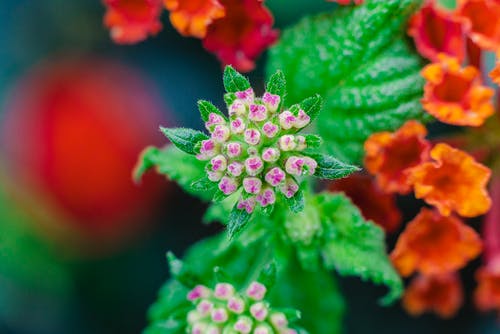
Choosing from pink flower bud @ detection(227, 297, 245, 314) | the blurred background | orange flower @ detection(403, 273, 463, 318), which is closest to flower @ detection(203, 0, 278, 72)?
pink flower bud @ detection(227, 297, 245, 314)

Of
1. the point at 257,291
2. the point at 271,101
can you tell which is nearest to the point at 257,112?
the point at 271,101

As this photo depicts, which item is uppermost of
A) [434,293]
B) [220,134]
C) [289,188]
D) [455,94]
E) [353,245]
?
[220,134]

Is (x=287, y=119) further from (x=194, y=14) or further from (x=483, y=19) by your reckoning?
(x=483, y=19)

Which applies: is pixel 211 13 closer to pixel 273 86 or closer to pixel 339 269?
pixel 273 86

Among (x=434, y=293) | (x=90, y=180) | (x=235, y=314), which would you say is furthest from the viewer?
(x=90, y=180)

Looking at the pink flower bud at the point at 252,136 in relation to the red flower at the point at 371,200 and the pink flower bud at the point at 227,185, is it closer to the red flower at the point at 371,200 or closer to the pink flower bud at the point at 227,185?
the pink flower bud at the point at 227,185

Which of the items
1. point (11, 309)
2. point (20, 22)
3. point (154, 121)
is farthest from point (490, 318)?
point (20, 22)

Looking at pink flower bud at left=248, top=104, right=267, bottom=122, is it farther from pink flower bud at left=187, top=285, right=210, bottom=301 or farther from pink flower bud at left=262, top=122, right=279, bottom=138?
pink flower bud at left=187, top=285, right=210, bottom=301
